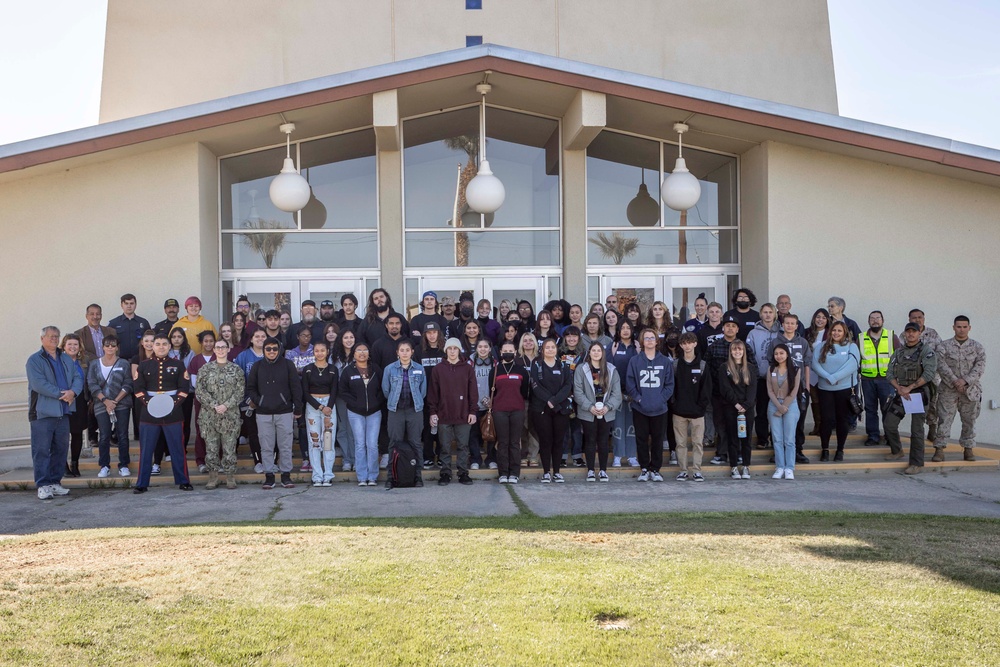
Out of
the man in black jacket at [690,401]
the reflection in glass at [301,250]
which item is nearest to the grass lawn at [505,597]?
the man in black jacket at [690,401]

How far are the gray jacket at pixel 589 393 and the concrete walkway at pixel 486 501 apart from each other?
0.81 meters

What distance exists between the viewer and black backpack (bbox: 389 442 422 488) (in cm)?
975

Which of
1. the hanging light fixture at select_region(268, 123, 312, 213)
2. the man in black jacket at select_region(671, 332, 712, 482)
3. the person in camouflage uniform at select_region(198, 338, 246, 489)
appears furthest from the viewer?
the hanging light fixture at select_region(268, 123, 312, 213)

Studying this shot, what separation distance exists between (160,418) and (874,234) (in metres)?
10.1

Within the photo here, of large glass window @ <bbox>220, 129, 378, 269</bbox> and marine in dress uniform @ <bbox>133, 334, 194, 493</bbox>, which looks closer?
marine in dress uniform @ <bbox>133, 334, 194, 493</bbox>

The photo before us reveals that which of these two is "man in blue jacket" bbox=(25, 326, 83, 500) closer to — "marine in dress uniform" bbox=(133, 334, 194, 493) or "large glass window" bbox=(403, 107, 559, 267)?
"marine in dress uniform" bbox=(133, 334, 194, 493)

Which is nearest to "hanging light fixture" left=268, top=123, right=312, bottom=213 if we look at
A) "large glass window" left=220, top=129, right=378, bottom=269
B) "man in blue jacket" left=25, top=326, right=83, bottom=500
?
"large glass window" left=220, top=129, right=378, bottom=269

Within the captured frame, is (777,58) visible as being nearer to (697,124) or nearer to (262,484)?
(697,124)

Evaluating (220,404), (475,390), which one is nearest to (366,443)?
(475,390)

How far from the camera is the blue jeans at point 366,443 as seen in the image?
9977 mm

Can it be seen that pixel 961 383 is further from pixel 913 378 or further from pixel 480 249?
pixel 480 249

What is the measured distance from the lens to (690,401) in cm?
1022

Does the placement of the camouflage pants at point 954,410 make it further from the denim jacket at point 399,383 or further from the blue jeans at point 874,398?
the denim jacket at point 399,383

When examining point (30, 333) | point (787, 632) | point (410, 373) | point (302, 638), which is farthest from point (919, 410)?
point (30, 333)
